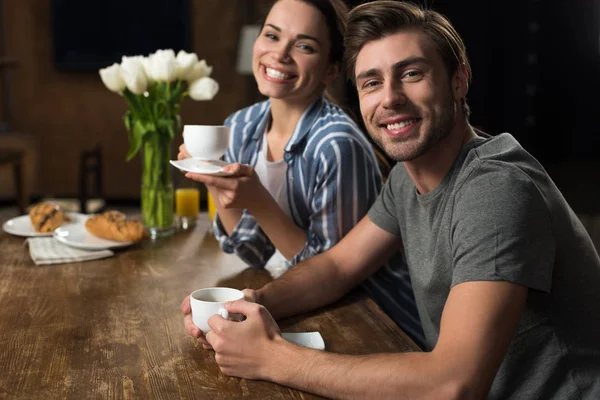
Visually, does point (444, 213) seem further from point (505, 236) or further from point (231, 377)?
point (231, 377)

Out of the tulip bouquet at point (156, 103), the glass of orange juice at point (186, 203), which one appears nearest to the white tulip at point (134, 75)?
the tulip bouquet at point (156, 103)

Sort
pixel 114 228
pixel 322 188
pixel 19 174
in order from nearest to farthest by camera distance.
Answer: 1. pixel 322 188
2. pixel 114 228
3. pixel 19 174

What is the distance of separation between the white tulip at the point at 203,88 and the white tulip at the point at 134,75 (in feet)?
0.45

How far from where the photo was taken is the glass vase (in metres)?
2.01

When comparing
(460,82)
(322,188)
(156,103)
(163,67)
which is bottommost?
(322,188)

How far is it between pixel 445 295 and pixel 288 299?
31 cm

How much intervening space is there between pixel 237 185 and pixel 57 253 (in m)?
0.54

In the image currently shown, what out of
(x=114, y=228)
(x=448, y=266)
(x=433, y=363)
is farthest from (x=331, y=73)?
(x=433, y=363)

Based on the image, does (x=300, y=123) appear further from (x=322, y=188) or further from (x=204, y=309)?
(x=204, y=309)

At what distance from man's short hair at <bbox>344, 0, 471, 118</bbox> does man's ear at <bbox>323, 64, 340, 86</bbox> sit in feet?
1.81

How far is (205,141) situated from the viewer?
1562 mm

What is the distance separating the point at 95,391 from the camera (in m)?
0.99

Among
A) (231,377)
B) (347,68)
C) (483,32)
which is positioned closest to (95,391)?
(231,377)

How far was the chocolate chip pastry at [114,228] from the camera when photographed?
6.03 feet
